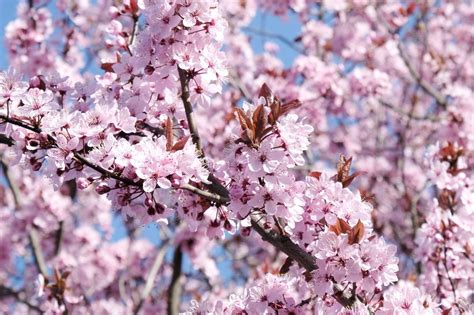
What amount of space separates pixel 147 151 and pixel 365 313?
1.11 m

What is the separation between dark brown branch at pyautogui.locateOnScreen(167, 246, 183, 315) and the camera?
545 cm

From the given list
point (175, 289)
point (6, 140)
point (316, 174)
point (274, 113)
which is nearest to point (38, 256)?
point (175, 289)

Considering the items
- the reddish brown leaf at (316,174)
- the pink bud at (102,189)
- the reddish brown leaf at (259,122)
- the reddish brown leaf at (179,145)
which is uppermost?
the reddish brown leaf at (259,122)

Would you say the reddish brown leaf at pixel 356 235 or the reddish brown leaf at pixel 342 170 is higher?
the reddish brown leaf at pixel 342 170

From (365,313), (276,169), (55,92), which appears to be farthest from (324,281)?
Result: (55,92)

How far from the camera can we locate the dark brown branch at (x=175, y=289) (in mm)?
5445

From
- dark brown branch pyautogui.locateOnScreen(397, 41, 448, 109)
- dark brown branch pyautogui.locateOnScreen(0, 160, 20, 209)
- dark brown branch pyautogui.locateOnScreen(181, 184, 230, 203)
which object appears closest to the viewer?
dark brown branch pyautogui.locateOnScreen(181, 184, 230, 203)

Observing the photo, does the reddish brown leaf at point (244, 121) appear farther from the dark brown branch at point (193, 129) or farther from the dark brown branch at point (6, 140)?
the dark brown branch at point (6, 140)

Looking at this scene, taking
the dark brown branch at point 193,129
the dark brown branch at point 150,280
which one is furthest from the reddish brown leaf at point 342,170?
the dark brown branch at point 150,280

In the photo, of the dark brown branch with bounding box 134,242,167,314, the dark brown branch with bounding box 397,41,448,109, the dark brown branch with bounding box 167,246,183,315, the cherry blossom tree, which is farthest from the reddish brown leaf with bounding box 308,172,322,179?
the dark brown branch with bounding box 397,41,448,109

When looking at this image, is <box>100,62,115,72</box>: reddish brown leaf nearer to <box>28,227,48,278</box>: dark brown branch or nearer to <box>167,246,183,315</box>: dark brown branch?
<box>28,227,48,278</box>: dark brown branch

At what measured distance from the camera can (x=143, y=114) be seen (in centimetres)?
303

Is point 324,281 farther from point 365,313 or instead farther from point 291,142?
point 291,142

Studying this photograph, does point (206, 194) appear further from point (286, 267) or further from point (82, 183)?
point (286, 267)
